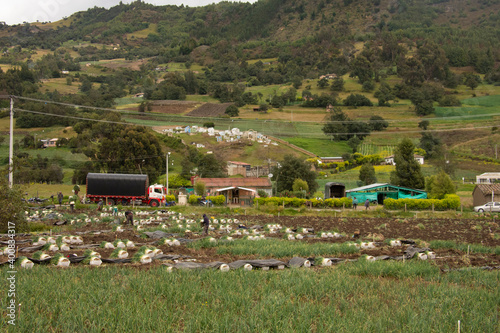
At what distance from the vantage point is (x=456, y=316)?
6023 millimetres

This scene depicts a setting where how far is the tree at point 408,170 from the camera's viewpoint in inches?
1697

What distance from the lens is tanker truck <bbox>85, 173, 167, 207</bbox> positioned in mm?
38750

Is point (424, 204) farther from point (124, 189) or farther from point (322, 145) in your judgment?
point (322, 145)

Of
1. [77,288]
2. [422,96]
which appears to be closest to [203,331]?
[77,288]

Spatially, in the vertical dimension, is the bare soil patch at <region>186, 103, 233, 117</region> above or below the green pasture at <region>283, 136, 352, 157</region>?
above

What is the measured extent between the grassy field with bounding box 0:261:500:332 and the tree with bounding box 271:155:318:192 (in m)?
38.1

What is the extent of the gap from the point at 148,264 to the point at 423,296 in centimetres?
559

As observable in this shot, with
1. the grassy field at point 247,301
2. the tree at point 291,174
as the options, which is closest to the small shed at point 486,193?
the tree at point 291,174

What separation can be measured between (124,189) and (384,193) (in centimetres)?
2385

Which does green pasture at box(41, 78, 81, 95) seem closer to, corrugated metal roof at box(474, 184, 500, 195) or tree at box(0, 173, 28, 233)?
corrugated metal roof at box(474, 184, 500, 195)

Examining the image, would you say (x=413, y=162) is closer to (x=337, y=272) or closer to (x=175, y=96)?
A: (x=337, y=272)

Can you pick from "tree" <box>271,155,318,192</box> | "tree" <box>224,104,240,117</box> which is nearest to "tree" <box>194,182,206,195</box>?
"tree" <box>271,155,318,192</box>

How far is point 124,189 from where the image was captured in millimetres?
38844

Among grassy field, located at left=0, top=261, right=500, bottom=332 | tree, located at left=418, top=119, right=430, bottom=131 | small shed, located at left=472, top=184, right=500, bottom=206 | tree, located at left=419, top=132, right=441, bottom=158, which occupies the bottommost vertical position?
small shed, located at left=472, top=184, right=500, bottom=206
